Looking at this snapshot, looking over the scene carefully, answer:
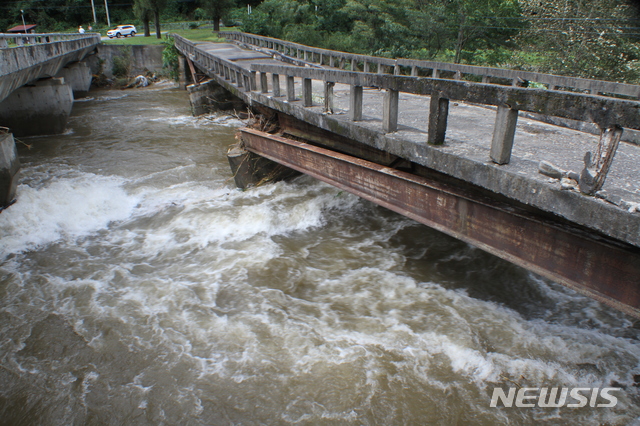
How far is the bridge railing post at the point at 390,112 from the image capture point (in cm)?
460

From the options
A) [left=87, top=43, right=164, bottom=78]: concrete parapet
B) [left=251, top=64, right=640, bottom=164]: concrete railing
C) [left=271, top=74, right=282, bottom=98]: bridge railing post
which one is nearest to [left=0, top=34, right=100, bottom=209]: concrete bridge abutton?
[left=271, top=74, right=282, bottom=98]: bridge railing post

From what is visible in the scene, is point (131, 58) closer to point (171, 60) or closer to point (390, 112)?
point (171, 60)

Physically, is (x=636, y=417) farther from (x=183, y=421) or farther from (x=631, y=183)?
(x=183, y=421)

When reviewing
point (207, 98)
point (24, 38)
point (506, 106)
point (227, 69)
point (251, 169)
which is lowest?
point (251, 169)

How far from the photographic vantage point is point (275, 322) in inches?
194

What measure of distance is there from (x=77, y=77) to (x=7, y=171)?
18261 mm

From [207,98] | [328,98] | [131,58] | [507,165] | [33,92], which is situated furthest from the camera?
[131,58]

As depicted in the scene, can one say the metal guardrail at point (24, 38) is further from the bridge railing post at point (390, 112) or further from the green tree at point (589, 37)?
the green tree at point (589, 37)

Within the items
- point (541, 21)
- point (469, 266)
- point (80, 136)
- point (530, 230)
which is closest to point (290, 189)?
point (469, 266)

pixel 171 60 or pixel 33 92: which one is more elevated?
pixel 171 60

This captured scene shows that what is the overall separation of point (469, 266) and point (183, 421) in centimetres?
428

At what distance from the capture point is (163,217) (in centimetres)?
773

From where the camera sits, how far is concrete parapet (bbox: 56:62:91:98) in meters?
22.9

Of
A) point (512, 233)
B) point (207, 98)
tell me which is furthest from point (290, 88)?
point (207, 98)
